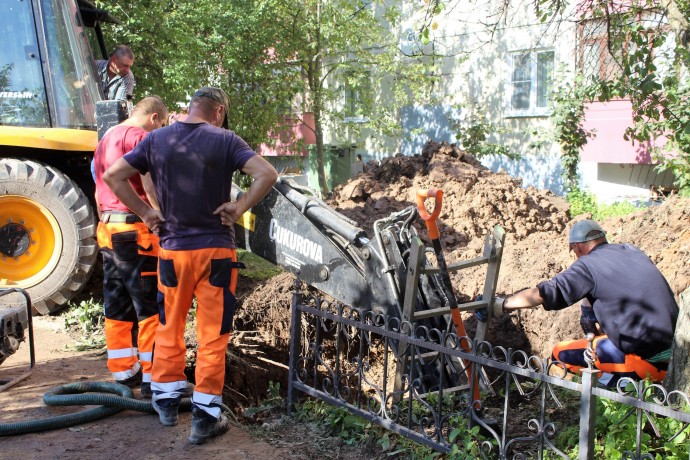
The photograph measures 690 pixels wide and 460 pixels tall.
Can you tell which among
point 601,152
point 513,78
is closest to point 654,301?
point 601,152

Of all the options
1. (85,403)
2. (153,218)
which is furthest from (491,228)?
(85,403)

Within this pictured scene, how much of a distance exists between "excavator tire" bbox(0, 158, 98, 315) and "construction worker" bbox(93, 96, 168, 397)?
173cm

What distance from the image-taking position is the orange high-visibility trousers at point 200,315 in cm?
422

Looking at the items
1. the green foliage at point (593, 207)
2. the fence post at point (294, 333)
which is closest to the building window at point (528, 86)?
the green foliage at point (593, 207)

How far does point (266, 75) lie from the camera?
16.7 metres

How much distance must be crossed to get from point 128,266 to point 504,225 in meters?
4.42

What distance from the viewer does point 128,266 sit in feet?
16.5

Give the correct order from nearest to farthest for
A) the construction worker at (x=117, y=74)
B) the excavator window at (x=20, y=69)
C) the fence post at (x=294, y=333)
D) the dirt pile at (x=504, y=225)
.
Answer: the fence post at (x=294, y=333) < the dirt pile at (x=504, y=225) < the excavator window at (x=20, y=69) < the construction worker at (x=117, y=74)

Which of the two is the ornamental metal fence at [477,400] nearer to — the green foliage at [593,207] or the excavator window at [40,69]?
the excavator window at [40,69]

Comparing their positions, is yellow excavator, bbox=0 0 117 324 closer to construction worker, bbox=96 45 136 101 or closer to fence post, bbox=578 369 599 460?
construction worker, bbox=96 45 136 101

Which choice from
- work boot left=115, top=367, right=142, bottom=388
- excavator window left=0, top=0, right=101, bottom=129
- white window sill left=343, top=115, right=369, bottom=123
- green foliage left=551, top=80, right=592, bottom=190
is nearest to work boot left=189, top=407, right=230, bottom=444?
work boot left=115, top=367, right=142, bottom=388

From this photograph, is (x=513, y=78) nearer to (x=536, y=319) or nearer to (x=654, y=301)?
(x=536, y=319)

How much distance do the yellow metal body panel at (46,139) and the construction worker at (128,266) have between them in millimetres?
1731

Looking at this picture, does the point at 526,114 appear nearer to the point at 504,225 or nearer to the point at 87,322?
the point at 504,225
